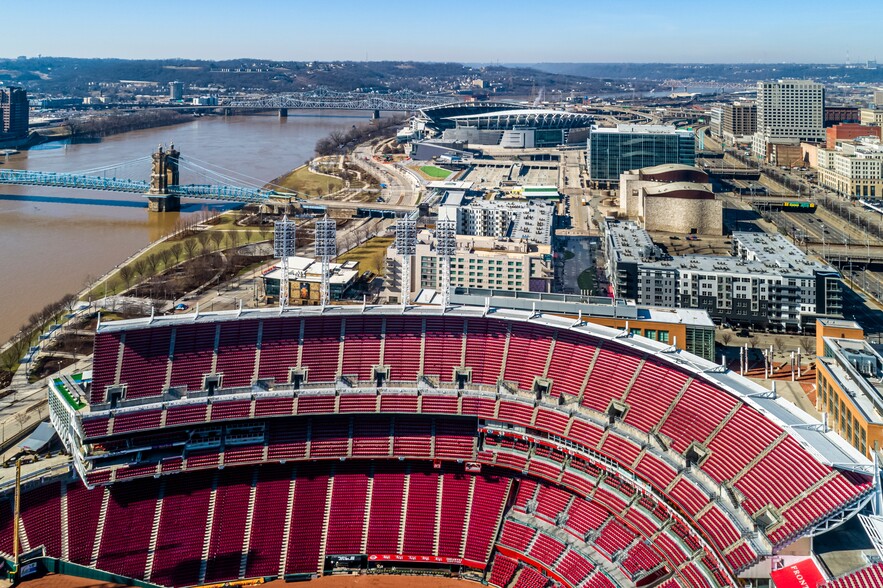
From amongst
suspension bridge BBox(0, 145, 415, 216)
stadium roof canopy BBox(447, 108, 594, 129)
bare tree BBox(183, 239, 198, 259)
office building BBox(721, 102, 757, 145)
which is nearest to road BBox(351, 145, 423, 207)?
suspension bridge BBox(0, 145, 415, 216)

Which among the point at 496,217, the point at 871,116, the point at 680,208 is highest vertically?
the point at 871,116

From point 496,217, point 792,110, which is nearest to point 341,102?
point 792,110

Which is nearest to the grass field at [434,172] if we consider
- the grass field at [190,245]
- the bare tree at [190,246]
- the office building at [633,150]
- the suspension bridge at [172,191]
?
the suspension bridge at [172,191]

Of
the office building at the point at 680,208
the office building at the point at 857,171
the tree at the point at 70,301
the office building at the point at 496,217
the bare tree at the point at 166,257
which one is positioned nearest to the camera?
the tree at the point at 70,301

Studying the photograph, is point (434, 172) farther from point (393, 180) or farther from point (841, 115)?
point (841, 115)

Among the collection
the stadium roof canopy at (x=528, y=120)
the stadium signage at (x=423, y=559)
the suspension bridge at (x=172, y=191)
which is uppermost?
the stadium roof canopy at (x=528, y=120)

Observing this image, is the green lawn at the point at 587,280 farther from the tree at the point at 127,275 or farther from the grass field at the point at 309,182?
the grass field at the point at 309,182

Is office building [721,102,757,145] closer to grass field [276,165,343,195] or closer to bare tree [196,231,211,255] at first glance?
grass field [276,165,343,195]
